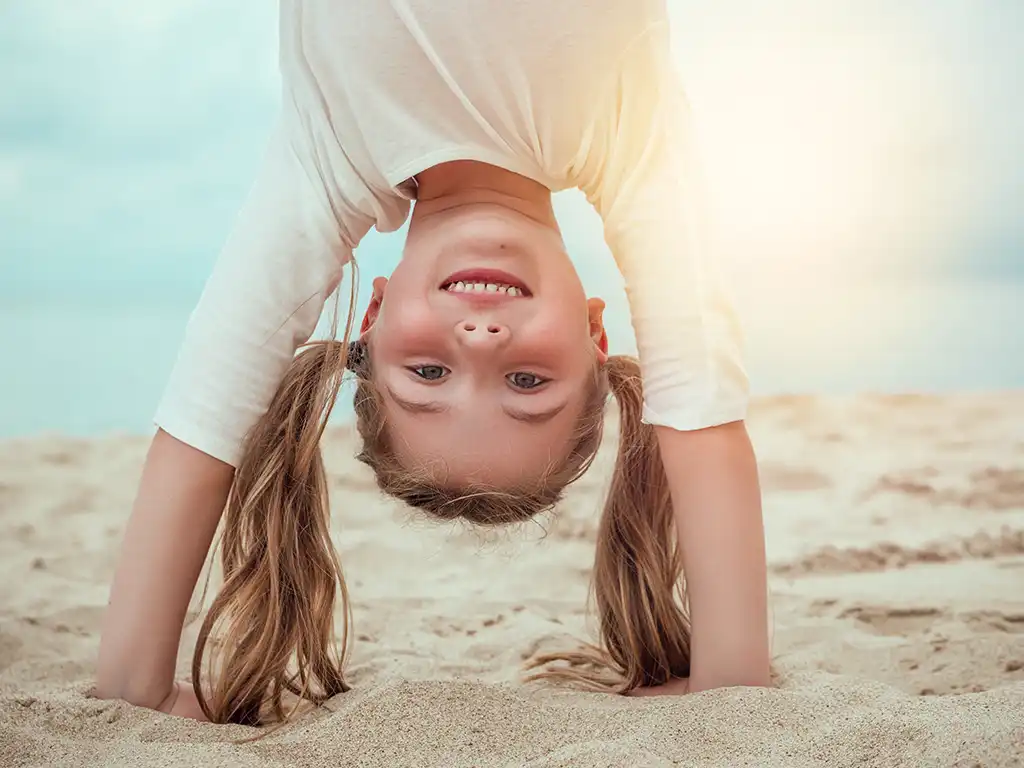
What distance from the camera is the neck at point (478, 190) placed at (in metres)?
1.90

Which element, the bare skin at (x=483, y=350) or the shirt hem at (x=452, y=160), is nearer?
the bare skin at (x=483, y=350)

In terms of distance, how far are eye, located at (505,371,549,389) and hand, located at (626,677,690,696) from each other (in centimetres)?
59

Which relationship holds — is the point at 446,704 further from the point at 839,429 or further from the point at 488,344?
the point at 839,429

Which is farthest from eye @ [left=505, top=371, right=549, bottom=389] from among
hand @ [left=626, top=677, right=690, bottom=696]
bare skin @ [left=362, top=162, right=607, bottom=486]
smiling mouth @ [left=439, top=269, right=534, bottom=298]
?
hand @ [left=626, top=677, right=690, bottom=696]

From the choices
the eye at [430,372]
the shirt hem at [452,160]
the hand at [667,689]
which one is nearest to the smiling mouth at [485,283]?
the eye at [430,372]

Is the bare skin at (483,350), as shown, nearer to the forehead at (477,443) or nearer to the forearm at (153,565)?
the forehead at (477,443)

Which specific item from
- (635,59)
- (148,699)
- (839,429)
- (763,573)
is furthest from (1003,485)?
(148,699)

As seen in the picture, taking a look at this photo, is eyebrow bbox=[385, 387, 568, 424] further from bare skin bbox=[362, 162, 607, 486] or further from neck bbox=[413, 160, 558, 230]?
neck bbox=[413, 160, 558, 230]

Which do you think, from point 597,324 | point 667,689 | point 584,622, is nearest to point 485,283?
point 597,324

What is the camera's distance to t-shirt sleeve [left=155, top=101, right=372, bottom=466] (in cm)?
177

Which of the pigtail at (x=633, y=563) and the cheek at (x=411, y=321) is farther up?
the cheek at (x=411, y=321)

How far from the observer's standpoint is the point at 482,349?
165 centimetres

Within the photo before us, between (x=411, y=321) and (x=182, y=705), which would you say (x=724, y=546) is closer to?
(x=411, y=321)

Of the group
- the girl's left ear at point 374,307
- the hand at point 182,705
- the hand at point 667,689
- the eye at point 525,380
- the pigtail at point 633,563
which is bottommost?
the hand at point 667,689
